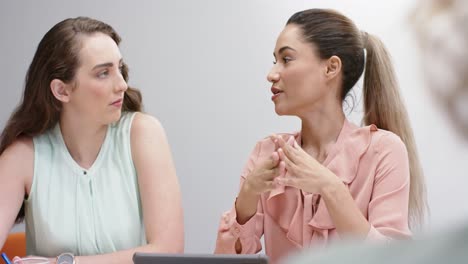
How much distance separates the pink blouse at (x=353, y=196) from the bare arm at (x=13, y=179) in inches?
26.1

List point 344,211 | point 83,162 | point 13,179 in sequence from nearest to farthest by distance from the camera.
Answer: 1. point 344,211
2. point 13,179
3. point 83,162

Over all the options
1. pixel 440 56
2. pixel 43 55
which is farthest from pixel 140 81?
pixel 440 56

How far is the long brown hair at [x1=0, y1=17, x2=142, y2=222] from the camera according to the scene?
91.0 inches

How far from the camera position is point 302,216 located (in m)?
1.97

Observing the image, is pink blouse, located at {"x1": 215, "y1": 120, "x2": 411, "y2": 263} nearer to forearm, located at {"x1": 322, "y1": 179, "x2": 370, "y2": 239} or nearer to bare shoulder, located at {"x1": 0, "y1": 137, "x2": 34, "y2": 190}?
forearm, located at {"x1": 322, "y1": 179, "x2": 370, "y2": 239}

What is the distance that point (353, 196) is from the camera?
194 cm

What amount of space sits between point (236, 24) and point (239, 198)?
159cm

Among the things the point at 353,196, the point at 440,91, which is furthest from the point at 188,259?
the point at 440,91

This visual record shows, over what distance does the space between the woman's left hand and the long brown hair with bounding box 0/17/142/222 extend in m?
0.78

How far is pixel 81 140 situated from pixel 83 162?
0.07 meters

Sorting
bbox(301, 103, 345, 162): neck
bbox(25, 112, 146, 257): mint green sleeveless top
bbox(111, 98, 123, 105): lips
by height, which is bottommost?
bbox(25, 112, 146, 257): mint green sleeveless top

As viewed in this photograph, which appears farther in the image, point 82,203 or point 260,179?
point 82,203

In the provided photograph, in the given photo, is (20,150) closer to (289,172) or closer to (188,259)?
(289,172)

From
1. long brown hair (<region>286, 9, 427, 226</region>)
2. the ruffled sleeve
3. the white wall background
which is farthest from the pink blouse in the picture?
the white wall background
